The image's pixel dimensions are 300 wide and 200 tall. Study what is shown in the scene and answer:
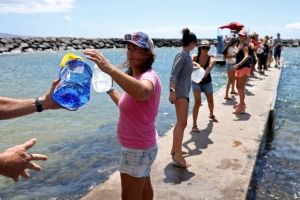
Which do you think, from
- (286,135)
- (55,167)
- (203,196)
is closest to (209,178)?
(203,196)

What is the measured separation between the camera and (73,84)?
2301mm

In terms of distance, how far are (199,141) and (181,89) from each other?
4.67 feet

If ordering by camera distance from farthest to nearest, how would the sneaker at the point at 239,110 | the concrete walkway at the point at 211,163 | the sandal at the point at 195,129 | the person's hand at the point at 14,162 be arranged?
the sneaker at the point at 239,110
the sandal at the point at 195,129
the concrete walkway at the point at 211,163
the person's hand at the point at 14,162

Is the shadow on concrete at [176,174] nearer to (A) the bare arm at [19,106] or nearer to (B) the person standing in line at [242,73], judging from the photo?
(A) the bare arm at [19,106]

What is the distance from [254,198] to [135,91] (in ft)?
9.50

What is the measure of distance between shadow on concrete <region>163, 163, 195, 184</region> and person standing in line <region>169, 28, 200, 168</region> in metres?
0.07

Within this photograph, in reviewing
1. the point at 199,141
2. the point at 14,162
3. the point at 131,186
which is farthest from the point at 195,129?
the point at 14,162

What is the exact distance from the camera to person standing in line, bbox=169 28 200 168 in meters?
4.23

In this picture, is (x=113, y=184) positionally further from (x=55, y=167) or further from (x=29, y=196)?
(x=55, y=167)

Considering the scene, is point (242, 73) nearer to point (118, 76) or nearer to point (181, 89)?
point (181, 89)

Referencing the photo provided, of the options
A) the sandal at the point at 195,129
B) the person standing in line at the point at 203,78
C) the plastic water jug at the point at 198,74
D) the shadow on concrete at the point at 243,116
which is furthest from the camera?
the shadow on concrete at the point at 243,116

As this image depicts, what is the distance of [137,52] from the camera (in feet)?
8.42

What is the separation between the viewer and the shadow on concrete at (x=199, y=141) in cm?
486

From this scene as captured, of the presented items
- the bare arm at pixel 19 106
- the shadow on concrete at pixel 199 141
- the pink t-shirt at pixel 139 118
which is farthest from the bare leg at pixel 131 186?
the shadow on concrete at pixel 199 141
